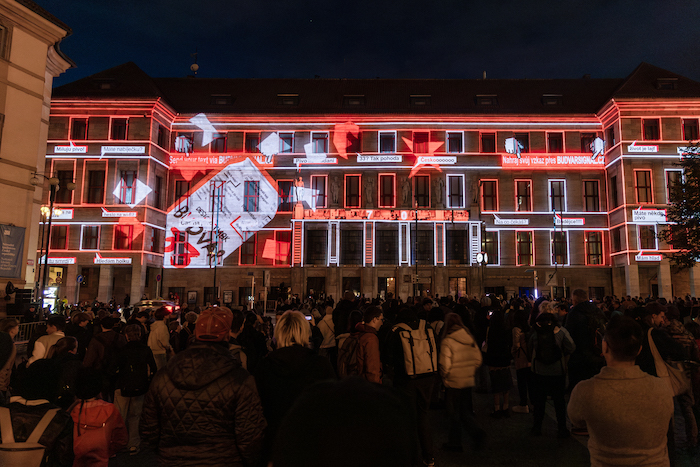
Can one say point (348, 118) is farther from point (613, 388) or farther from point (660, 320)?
point (613, 388)

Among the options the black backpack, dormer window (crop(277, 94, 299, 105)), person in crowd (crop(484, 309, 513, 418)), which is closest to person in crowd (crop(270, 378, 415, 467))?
the black backpack

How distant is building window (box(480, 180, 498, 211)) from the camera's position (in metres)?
44.9

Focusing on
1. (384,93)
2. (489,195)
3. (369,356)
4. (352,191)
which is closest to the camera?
(369,356)

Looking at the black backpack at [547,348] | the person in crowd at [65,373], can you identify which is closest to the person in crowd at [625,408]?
the person in crowd at [65,373]

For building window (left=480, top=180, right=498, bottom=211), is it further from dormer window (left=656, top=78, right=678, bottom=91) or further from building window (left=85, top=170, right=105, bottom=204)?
building window (left=85, top=170, right=105, bottom=204)

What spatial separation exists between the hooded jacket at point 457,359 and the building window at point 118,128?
4266 centimetres

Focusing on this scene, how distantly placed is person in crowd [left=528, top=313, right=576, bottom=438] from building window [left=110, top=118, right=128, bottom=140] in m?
42.9

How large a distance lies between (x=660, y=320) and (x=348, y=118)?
40.0 metres

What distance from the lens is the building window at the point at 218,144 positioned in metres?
46.0

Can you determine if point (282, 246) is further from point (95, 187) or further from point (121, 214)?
point (95, 187)

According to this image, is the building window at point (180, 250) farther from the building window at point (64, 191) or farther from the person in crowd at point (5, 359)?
the person in crowd at point (5, 359)

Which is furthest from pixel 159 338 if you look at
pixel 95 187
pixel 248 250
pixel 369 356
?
pixel 95 187

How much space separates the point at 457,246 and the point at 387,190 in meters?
8.11

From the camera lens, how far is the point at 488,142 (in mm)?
45625
